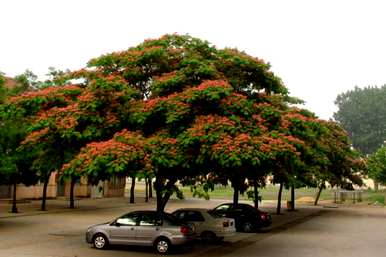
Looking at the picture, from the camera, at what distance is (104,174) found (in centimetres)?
1670

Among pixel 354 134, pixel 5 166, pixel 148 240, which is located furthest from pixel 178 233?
pixel 354 134

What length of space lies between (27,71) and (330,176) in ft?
75.2

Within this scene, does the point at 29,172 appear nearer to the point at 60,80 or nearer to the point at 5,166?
the point at 5,166

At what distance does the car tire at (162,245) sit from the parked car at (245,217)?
8547mm

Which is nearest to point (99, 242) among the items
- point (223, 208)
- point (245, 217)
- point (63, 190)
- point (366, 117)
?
point (223, 208)

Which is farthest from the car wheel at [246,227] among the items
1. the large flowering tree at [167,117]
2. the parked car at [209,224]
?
the large flowering tree at [167,117]

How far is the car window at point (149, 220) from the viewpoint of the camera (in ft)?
57.8

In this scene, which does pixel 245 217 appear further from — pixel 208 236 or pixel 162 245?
pixel 162 245

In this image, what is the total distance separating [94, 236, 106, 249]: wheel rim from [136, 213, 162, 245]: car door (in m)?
1.43

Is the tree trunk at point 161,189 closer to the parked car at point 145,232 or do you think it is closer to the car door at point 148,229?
the car door at point 148,229

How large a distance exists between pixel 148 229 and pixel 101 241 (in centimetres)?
194

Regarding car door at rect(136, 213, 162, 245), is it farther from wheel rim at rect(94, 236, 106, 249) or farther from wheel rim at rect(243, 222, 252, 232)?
wheel rim at rect(243, 222, 252, 232)

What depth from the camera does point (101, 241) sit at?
59.8 feet

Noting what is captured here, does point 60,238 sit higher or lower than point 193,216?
lower
